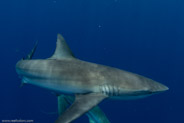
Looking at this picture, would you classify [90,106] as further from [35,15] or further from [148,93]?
[35,15]

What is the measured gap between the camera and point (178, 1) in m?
21.9

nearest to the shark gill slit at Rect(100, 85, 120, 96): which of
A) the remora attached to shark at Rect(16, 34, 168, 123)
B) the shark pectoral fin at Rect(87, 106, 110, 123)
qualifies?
the remora attached to shark at Rect(16, 34, 168, 123)

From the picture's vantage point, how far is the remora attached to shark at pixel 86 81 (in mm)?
4305

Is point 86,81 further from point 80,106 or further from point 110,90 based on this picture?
point 80,106

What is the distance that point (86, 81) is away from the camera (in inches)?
179

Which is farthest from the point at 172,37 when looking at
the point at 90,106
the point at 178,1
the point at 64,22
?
the point at 90,106

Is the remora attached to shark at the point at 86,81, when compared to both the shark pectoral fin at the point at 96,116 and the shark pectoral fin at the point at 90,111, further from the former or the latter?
the shark pectoral fin at the point at 96,116

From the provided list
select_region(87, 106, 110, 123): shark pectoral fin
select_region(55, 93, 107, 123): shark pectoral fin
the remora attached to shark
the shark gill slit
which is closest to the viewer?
select_region(55, 93, 107, 123): shark pectoral fin

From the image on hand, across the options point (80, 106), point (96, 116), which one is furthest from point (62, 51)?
point (80, 106)

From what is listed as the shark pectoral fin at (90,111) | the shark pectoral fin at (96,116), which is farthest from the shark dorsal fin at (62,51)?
the shark pectoral fin at (96,116)

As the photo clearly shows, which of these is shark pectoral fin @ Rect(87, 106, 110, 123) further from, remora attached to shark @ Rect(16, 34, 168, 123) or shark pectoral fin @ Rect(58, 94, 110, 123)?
remora attached to shark @ Rect(16, 34, 168, 123)

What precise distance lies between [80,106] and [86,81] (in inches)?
26.5

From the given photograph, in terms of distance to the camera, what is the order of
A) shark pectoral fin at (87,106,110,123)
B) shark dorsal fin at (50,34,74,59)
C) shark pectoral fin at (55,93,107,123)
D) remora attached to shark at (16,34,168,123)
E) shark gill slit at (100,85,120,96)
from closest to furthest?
shark pectoral fin at (55,93,107,123)
remora attached to shark at (16,34,168,123)
shark gill slit at (100,85,120,96)
shark pectoral fin at (87,106,110,123)
shark dorsal fin at (50,34,74,59)

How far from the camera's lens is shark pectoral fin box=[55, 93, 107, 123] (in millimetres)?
3677
